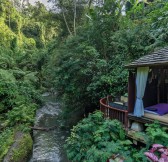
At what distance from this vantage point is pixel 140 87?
6.53m

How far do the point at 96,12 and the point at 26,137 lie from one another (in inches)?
352

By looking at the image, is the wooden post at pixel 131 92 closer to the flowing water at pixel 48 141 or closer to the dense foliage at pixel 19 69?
the flowing water at pixel 48 141

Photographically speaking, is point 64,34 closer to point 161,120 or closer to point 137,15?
point 137,15

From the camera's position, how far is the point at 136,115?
252 inches

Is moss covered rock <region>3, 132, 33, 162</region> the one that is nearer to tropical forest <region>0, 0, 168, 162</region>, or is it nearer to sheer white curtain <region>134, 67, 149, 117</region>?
tropical forest <region>0, 0, 168, 162</region>

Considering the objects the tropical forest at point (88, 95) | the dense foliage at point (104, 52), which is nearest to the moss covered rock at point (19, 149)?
the tropical forest at point (88, 95)

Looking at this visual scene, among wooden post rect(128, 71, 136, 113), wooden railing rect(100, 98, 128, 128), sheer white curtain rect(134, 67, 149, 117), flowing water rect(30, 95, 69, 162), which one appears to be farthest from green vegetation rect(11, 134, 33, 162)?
sheer white curtain rect(134, 67, 149, 117)

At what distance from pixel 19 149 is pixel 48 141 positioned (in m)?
2.84

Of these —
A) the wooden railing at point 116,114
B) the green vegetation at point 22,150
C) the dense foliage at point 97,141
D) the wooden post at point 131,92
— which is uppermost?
the wooden post at point 131,92

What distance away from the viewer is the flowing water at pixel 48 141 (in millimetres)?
8644

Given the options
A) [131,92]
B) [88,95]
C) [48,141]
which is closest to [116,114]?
[131,92]

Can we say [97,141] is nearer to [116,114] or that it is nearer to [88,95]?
[116,114]

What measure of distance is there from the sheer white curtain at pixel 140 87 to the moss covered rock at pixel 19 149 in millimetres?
4617

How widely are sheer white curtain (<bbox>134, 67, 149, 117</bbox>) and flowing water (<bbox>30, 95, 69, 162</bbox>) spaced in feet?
13.4
